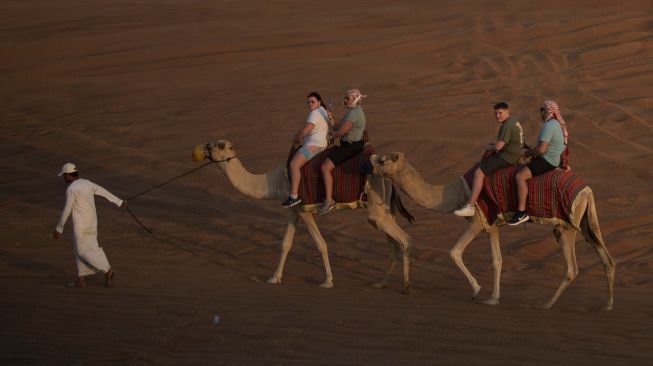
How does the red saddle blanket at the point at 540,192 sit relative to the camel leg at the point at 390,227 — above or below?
above

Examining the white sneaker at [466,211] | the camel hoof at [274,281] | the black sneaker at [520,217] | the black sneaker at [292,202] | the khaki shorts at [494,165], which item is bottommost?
the camel hoof at [274,281]

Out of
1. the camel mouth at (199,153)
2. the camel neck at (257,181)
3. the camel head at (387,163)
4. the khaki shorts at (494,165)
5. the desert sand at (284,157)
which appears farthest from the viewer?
the camel neck at (257,181)

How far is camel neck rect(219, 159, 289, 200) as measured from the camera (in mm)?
12602

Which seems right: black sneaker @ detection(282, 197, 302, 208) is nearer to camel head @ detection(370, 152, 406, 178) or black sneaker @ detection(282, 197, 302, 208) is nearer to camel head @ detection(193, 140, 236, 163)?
camel head @ detection(193, 140, 236, 163)

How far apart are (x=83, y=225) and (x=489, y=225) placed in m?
4.69

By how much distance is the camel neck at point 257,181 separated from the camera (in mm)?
12602

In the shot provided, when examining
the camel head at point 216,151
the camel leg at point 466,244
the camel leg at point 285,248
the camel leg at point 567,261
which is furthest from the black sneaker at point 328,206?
the camel leg at point 567,261

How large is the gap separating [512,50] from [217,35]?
30.9ft

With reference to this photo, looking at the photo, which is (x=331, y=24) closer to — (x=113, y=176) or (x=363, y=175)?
(x=113, y=176)

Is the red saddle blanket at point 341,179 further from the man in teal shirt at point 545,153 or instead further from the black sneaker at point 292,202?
the man in teal shirt at point 545,153

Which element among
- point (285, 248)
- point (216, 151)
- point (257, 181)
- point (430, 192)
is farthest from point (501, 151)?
point (216, 151)

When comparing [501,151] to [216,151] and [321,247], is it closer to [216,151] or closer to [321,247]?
[321,247]

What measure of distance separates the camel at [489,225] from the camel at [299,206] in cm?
43

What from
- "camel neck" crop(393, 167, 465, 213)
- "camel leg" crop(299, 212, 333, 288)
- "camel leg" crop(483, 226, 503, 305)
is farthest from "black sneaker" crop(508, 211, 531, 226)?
"camel leg" crop(299, 212, 333, 288)
